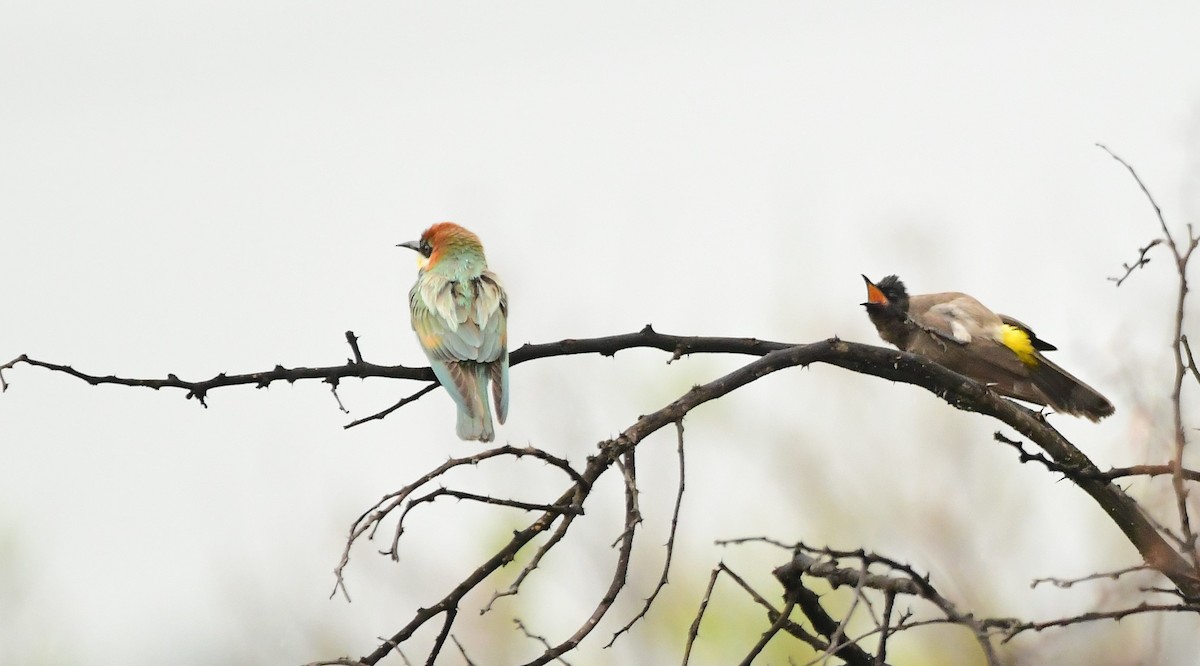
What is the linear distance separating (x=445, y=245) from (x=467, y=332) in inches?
55.7

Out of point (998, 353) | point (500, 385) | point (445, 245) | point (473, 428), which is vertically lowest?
Result: point (473, 428)

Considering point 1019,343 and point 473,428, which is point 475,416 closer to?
point 473,428

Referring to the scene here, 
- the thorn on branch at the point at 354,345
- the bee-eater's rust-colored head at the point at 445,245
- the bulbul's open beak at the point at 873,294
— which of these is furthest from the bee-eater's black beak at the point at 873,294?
the thorn on branch at the point at 354,345

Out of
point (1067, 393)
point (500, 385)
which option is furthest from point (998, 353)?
point (500, 385)

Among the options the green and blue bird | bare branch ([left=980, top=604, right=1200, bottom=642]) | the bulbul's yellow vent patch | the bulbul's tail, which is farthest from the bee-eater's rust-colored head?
bare branch ([left=980, top=604, right=1200, bottom=642])

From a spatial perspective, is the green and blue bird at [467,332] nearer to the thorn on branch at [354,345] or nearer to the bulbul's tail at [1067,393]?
the thorn on branch at [354,345]

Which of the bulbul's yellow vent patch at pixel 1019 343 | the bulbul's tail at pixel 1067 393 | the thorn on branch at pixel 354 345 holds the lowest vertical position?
the thorn on branch at pixel 354 345

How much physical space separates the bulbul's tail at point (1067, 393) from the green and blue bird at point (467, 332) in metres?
2.60

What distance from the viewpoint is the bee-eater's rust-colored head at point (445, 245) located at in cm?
571

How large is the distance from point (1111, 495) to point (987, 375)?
2.73 metres

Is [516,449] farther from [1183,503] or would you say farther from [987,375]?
[987,375]

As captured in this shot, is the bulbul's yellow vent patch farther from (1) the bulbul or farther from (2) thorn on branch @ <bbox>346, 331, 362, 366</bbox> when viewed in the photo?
(2) thorn on branch @ <bbox>346, 331, 362, 366</bbox>

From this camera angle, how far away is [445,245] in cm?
585

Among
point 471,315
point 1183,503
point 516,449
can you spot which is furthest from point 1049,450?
point 471,315
